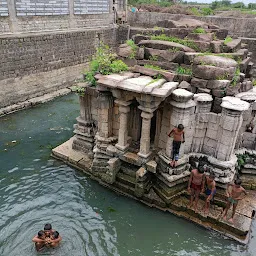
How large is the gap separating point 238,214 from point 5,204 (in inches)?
233

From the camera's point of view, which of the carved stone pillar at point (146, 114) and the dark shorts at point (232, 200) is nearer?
the dark shorts at point (232, 200)

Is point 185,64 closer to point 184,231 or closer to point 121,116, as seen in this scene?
point 121,116

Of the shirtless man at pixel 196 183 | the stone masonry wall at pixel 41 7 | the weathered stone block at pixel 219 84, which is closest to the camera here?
the shirtless man at pixel 196 183

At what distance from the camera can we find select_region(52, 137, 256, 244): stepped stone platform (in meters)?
6.05

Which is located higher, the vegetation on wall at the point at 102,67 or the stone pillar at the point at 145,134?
the vegetation on wall at the point at 102,67

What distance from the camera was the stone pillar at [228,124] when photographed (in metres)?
5.93

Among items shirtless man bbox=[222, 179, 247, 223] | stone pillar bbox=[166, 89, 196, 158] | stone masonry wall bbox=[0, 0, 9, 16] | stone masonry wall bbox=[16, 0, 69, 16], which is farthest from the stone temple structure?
stone masonry wall bbox=[16, 0, 69, 16]

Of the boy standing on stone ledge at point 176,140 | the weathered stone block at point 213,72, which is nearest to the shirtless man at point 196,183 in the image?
the boy standing on stone ledge at point 176,140

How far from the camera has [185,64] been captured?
731 cm

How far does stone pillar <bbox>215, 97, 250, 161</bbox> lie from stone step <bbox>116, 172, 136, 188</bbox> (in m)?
2.34

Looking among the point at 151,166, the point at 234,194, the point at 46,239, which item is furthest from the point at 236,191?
the point at 46,239

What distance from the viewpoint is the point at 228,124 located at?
20.0 ft

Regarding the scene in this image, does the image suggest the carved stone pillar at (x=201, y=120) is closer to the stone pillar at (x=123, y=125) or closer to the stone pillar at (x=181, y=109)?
the stone pillar at (x=181, y=109)

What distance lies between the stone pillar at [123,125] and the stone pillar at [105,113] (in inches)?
17.7
